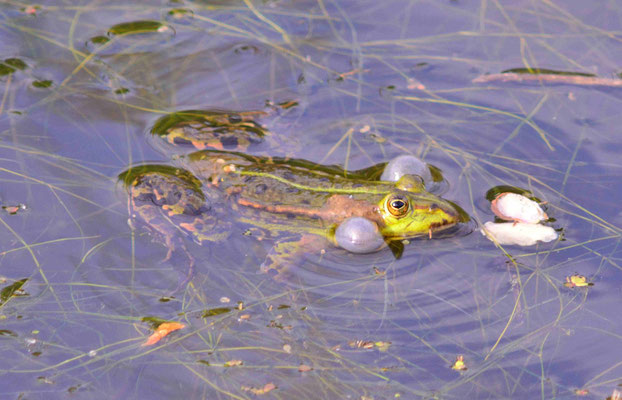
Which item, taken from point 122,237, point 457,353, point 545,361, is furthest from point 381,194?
point 122,237

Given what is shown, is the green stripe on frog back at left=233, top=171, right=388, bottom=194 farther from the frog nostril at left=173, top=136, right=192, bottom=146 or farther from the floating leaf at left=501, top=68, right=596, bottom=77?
the floating leaf at left=501, top=68, right=596, bottom=77

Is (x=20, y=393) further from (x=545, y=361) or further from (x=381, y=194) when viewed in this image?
(x=545, y=361)

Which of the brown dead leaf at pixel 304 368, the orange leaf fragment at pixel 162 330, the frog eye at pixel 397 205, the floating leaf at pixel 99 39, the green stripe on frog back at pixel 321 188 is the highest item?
the frog eye at pixel 397 205

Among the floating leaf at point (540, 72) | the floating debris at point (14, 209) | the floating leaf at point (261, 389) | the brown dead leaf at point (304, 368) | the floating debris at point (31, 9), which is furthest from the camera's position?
the floating debris at point (31, 9)

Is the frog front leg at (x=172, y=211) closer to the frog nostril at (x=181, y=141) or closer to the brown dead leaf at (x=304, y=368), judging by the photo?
the frog nostril at (x=181, y=141)

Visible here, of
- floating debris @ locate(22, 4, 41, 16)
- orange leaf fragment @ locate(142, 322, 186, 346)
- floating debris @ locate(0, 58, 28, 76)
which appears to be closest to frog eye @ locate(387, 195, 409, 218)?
orange leaf fragment @ locate(142, 322, 186, 346)

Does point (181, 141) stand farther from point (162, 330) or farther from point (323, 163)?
point (162, 330)

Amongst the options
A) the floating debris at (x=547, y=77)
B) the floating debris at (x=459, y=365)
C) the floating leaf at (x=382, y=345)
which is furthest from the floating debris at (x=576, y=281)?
the floating debris at (x=547, y=77)
